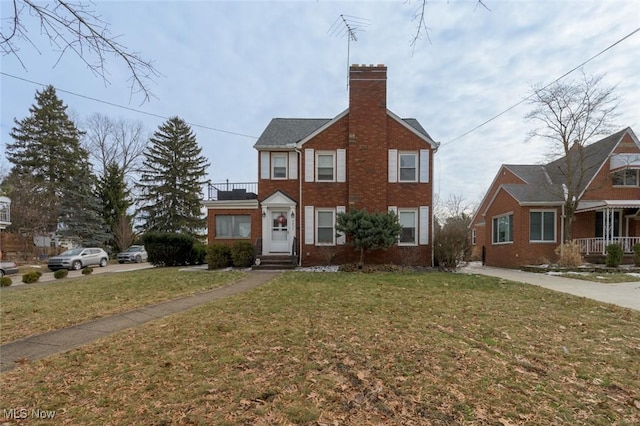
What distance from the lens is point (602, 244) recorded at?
16594 mm

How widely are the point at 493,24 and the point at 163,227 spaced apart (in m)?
42.4

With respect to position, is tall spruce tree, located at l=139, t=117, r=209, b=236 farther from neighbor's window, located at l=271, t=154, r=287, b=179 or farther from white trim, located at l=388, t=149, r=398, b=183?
white trim, located at l=388, t=149, r=398, b=183

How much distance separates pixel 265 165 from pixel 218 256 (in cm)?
506

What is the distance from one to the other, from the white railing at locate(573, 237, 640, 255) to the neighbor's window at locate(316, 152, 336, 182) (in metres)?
12.8

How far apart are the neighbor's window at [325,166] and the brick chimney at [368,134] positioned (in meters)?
0.95

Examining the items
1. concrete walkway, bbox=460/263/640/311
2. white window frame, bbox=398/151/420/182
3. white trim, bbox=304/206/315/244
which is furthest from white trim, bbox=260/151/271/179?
concrete walkway, bbox=460/263/640/311

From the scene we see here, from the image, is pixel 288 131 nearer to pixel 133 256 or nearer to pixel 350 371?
pixel 350 371

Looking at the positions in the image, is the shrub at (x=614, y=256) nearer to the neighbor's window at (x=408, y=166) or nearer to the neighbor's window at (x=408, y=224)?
the neighbor's window at (x=408, y=224)

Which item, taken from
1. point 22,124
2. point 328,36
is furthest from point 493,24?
point 22,124

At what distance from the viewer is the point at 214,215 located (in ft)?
60.0

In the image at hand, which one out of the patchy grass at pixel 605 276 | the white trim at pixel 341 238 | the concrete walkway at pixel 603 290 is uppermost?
the white trim at pixel 341 238

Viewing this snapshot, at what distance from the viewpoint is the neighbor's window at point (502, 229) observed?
1866cm

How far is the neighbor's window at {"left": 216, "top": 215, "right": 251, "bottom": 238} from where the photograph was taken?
721 inches

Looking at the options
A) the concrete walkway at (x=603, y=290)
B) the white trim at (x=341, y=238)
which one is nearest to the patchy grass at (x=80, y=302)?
the white trim at (x=341, y=238)
